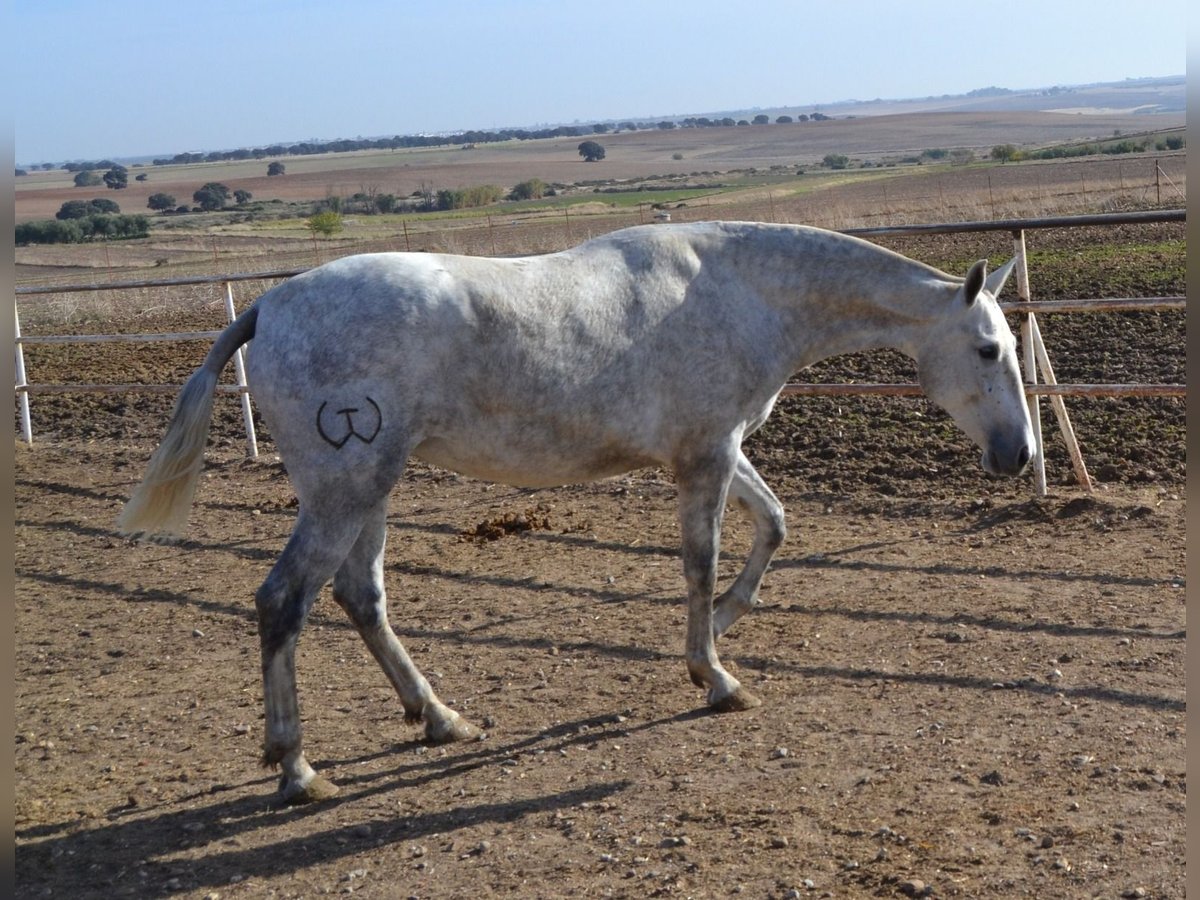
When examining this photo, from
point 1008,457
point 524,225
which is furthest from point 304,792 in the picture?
point 524,225

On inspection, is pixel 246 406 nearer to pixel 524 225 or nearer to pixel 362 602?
pixel 362 602

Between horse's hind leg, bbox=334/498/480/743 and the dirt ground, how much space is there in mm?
94

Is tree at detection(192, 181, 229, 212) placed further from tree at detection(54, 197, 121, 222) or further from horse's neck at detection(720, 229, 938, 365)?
horse's neck at detection(720, 229, 938, 365)

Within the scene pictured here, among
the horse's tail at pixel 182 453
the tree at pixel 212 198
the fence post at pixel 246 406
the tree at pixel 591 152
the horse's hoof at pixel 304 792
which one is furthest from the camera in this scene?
the tree at pixel 591 152

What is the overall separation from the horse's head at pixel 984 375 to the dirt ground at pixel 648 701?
0.84m

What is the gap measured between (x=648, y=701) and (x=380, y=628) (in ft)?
3.48

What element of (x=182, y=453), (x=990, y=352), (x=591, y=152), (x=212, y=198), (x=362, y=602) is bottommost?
(x=362, y=602)

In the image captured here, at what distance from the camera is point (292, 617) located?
409cm

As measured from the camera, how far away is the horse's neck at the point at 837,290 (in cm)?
480

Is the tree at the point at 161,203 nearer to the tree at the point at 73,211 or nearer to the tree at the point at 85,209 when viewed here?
the tree at the point at 85,209

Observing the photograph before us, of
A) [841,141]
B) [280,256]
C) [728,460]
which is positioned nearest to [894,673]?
[728,460]

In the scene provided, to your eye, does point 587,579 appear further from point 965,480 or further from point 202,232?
point 202,232

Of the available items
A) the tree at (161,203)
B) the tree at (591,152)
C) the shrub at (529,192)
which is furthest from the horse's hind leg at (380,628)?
the tree at (591,152)

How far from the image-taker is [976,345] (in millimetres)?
4766
